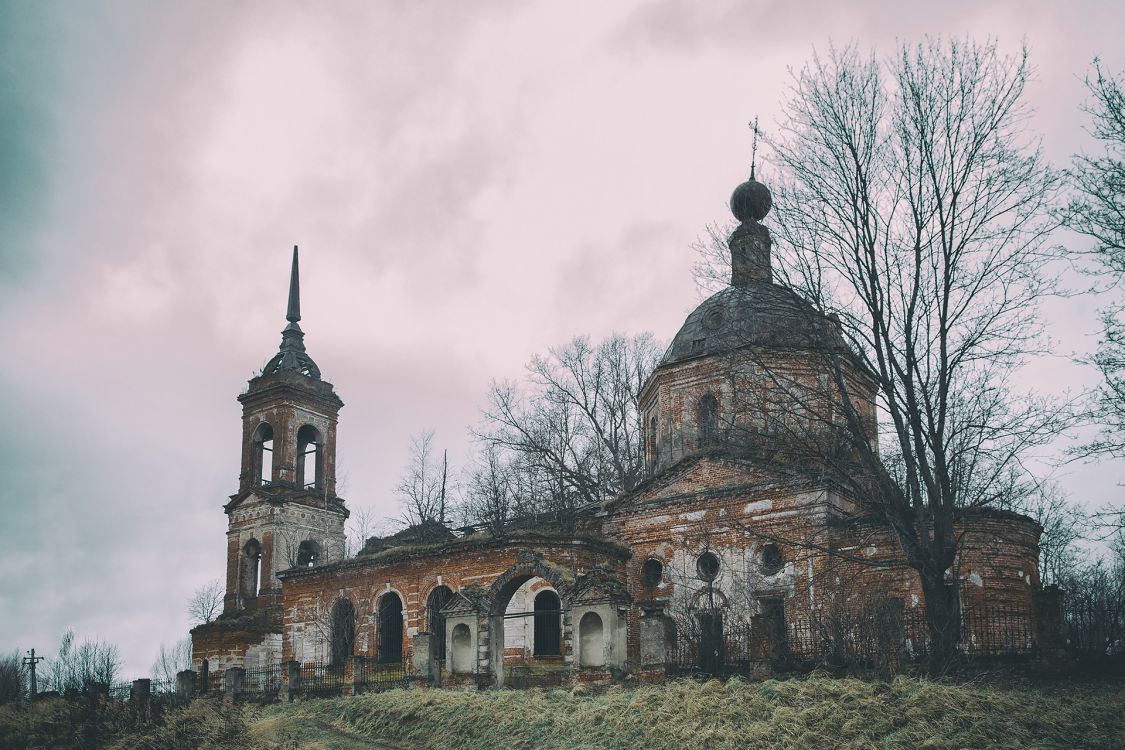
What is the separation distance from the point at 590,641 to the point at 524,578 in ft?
10.9

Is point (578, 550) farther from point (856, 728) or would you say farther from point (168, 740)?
point (856, 728)

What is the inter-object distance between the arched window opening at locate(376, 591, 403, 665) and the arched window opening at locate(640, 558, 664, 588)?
271 inches

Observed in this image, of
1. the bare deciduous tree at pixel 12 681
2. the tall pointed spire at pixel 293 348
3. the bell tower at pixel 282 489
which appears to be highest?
the tall pointed spire at pixel 293 348

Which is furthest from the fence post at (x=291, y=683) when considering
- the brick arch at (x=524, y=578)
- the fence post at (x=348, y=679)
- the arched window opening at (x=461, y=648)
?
the brick arch at (x=524, y=578)

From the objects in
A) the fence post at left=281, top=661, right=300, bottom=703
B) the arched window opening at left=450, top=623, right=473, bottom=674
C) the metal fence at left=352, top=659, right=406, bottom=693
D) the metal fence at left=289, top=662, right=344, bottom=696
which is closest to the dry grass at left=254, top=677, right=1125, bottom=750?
the arched window opening at left=450, top=623, right=473, bottom=674

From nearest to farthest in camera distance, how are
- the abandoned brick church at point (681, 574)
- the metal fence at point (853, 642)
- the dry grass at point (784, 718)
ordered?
the dry grass at point (784, 718), the metal fence at point (853, 642), the abandoned brick church at point (681, 574)

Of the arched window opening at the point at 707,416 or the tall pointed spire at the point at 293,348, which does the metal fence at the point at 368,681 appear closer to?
the arched window opening at the point at 707,416

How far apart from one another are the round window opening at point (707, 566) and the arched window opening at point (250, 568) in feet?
60.3

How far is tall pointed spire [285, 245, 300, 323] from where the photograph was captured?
38531 millimetres

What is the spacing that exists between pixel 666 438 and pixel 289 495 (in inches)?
620

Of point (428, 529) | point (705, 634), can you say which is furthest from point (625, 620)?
point (428, 529)

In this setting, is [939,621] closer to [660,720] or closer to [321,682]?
[660,720]

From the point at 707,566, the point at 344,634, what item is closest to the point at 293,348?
Answer: the point at 344,634

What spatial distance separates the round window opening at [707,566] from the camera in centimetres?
2363
